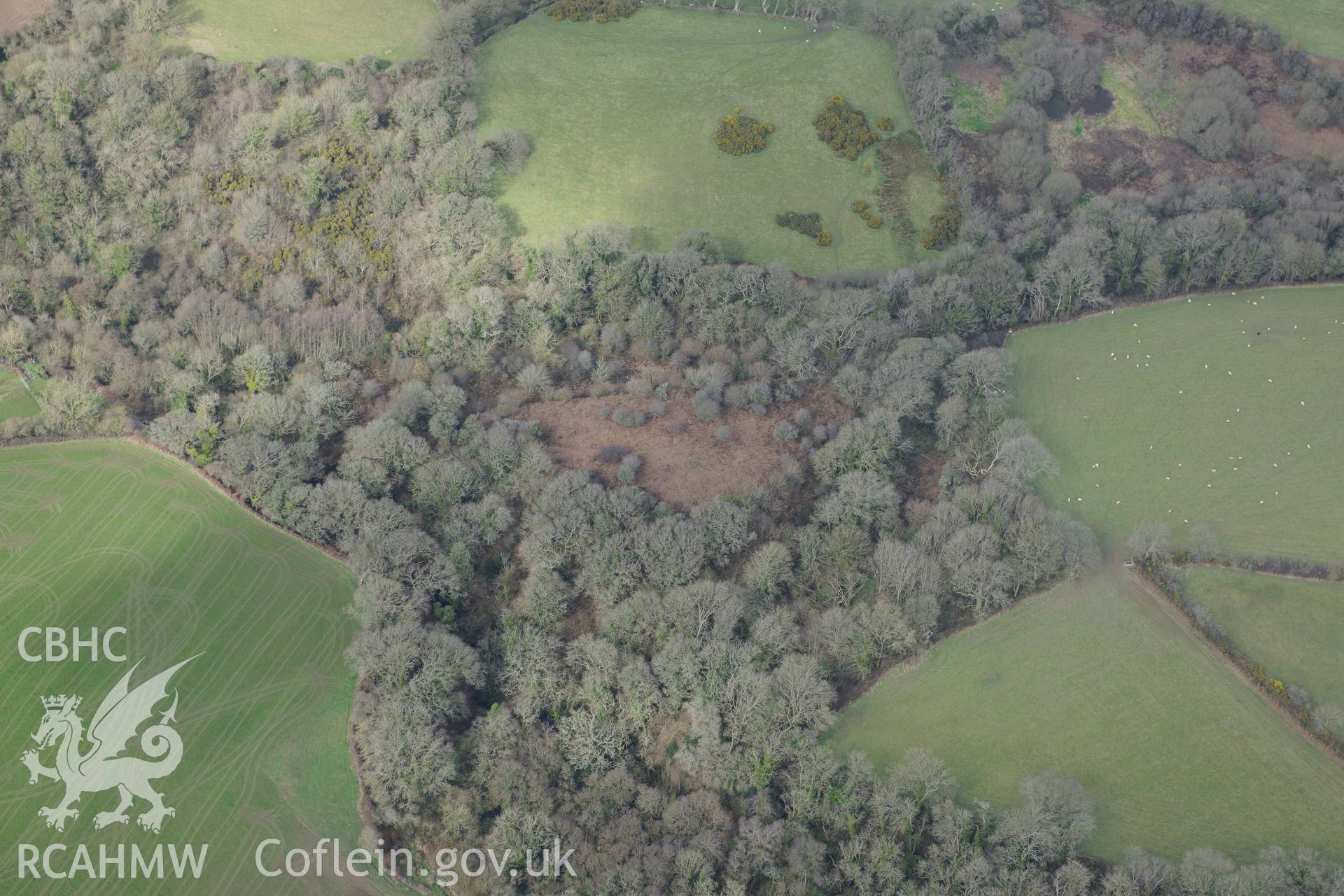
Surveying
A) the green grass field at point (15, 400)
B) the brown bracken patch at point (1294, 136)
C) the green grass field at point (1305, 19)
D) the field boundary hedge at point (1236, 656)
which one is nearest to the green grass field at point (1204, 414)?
the field boundary hedge at point (1236, 656)

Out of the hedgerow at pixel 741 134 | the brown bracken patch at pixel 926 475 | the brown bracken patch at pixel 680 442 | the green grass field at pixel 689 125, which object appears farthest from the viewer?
the hedgerow at pixel 741 134

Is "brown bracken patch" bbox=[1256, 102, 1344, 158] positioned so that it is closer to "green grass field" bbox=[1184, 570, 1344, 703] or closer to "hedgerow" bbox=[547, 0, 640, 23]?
"green grass field" bbox=[1184, 570, 1344, 703]

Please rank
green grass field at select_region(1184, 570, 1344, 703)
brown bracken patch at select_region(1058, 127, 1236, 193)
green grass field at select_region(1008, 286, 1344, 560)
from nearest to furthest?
1. green grass field at select_region(1184, 570, 1344, 703)
2. green grass field at select_region(1008, 286, 1344, 560)
3. brown bracken patch at select_region(1058, 127, 1236, 193)

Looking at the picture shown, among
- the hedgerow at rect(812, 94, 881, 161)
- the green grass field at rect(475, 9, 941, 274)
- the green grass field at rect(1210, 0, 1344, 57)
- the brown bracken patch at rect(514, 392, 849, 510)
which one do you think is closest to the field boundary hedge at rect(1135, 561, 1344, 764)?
the brown bracken patch at rect(514, 392, 849, 510)

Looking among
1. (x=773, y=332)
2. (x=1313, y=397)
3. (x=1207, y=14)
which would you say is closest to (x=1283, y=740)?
(x=1313, y=397)

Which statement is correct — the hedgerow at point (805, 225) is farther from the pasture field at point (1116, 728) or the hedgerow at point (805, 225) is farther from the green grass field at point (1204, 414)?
the pasture field at point (1116, 728)

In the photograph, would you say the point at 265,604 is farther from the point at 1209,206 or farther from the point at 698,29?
the point at 1209,206
